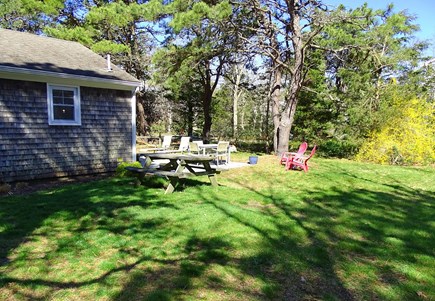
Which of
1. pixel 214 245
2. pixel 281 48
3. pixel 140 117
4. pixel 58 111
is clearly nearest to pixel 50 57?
pixel 58 111

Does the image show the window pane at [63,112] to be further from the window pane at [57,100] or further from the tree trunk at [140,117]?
the tree trunk at [140,117]

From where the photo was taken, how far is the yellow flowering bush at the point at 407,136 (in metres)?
12.2

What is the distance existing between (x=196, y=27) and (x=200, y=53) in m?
1.00

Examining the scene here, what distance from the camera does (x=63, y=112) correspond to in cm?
907

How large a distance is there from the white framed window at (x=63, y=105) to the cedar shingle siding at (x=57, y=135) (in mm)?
131

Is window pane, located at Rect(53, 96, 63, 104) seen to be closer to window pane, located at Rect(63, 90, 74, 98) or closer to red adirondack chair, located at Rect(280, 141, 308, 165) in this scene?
window pane, located at Rect(63, 90, 74, 98)

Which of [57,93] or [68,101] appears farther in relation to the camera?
[68,101]

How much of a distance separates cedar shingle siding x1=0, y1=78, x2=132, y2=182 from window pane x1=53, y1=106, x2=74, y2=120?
28 centimetres

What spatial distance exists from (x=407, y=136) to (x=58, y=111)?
1263 cm

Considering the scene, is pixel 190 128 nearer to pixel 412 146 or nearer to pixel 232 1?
pixel 232 1

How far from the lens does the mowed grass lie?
2.96 metres

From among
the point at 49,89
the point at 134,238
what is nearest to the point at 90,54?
the point at 49,89

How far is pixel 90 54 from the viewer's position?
1166 cm

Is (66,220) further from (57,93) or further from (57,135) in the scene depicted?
(57,93)
